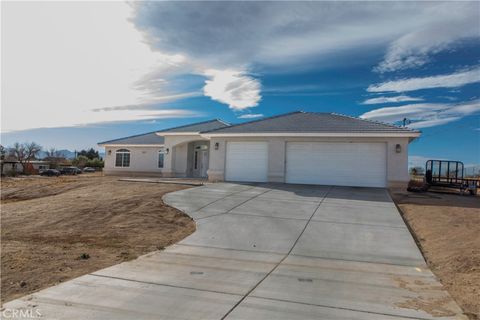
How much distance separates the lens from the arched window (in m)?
32.0

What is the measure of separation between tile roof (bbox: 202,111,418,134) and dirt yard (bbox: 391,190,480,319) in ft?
16.7

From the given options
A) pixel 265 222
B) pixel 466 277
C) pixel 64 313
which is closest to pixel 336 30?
pixel 265 222

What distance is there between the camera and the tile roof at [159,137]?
27672 millimetres

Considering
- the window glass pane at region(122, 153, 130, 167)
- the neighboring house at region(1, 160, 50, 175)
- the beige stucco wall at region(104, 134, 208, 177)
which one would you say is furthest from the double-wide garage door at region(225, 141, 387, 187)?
the neighboring house at region(1, 160, 50, 175)

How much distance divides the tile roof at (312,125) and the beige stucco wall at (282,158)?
1.51 feet

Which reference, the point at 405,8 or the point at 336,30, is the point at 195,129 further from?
the point at 405,8

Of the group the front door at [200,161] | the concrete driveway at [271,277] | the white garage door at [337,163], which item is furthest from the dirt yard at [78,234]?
the front door at [200,161]

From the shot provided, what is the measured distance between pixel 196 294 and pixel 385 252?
191 inches

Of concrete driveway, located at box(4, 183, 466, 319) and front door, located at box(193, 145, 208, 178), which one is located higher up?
front door, located at box(193, 145, 208, 178)

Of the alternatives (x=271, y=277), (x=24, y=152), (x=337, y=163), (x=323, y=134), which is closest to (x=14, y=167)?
(x=24, y=152)

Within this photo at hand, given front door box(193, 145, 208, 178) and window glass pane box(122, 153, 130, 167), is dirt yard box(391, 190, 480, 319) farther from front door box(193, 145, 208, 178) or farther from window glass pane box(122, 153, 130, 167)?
window glass pane box(122, 153, 130, 167)

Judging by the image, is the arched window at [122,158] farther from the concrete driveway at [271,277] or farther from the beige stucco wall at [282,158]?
the concrete driveway at [271,277]

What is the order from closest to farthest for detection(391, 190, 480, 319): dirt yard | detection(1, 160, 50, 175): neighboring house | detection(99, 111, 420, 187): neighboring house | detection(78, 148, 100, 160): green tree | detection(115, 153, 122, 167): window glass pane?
detection(391, 190, 480, 319): dirt yard
detection(99, 111, 420, 187): neighboring house
detection(115, 153, 122, 167): window glass pane
detection(1, 160, 50, 175): neighboring house
detection(78, 148, 100, 160): green tree

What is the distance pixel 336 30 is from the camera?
14250mm
